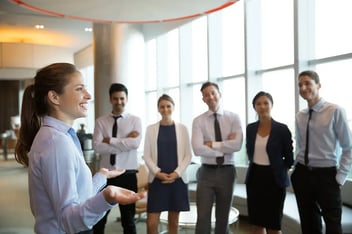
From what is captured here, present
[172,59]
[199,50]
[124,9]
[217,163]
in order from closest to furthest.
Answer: [124,9]
[217,163]
[199,50]
[172,59]

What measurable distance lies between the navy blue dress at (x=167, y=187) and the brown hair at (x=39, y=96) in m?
2.11

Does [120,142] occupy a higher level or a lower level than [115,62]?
lower

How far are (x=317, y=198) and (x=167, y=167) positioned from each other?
1.40 m

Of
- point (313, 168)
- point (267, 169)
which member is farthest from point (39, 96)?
point (313, 168)

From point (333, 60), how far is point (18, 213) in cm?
526

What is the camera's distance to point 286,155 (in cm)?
334

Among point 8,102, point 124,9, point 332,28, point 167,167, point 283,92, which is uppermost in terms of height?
point 332,28

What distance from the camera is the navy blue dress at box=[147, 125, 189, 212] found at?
141 inches

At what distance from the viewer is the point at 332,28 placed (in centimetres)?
476

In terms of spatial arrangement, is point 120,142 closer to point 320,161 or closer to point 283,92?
point 320,161

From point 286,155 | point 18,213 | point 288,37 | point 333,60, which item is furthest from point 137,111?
point 286,155

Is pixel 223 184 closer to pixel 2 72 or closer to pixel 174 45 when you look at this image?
pixel 174 45

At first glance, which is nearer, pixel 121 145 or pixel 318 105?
pixel 318 105

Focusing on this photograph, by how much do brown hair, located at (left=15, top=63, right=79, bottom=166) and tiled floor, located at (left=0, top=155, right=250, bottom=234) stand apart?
335cm
